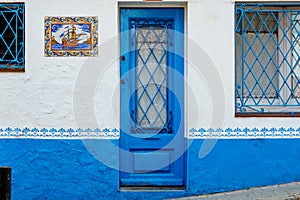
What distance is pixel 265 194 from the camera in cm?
507

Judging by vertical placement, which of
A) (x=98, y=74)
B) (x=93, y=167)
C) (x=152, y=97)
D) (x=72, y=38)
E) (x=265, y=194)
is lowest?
(x=265, y=194)

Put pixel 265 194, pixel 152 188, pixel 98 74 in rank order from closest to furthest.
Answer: pixel 265 194, pixel 98 74, pixel 152 188

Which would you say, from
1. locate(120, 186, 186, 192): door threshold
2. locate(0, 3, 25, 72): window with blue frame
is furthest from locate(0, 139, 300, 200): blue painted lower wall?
locate(0, 3, 25, 72): window with blue frame

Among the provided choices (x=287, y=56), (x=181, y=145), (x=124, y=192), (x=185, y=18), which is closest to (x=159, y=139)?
(x=181, y=145)

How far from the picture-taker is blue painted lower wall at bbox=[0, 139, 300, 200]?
17.3 ft

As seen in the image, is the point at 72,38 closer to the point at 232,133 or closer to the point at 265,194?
the point at 232,133

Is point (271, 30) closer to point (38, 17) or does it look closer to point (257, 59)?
point (257, 59)

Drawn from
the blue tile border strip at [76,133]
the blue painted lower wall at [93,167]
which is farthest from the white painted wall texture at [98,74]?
the blue painted lower wall at [93,167]

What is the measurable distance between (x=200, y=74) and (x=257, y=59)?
2.64 ft

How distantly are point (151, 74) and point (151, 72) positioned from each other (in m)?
0.03

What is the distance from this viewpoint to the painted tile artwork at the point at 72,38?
5230 millimetres

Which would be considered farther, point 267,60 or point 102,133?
point 267,60

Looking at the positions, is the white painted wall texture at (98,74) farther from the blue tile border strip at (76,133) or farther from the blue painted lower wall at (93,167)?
the blue painted lower wall at (93,167)

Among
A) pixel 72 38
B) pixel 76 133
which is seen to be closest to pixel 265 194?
pixel 76 133
